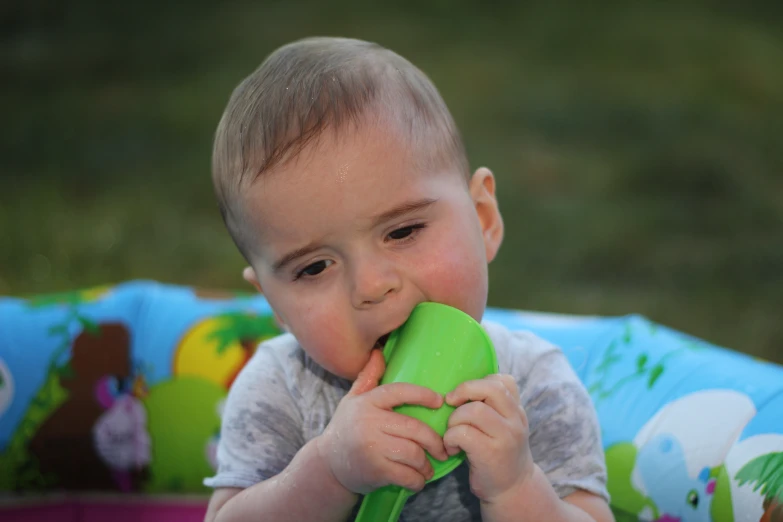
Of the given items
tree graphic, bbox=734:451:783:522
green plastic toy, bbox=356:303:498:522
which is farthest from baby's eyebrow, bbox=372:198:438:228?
tree graphic, bbox=734:451:783:522

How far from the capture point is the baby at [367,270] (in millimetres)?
1150

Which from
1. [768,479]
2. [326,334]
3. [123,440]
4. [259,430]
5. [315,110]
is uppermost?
[315,110]

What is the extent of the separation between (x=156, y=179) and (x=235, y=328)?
2629 mm

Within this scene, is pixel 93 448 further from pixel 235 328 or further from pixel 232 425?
pixel 232 425

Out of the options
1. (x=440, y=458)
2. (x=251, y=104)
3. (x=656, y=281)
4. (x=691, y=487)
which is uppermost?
(x=251, y=104)

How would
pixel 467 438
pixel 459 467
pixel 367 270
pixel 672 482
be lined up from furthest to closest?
1. pixel 672 482
2. pixel 459 467
3. pixel 367 270
4. pixel 467 438

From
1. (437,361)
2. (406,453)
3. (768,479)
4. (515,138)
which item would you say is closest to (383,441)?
(406,453)

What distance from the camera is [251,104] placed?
4.32 feet

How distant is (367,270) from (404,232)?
0.09 metres

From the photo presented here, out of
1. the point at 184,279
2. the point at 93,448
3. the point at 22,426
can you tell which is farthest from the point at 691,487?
the point at 184,279

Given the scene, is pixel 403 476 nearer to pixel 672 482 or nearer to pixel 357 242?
pixel 357 242

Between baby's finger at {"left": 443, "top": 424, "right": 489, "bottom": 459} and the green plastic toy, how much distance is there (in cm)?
5

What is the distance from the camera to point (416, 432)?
1135mm

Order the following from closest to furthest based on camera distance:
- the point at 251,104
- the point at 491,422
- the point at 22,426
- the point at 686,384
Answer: the point at 491,422, the point at 251,104, the point at 686,384, the point at 22,426
